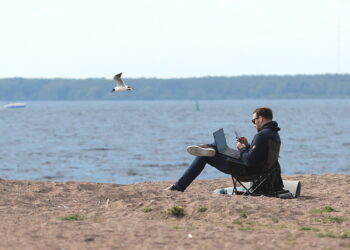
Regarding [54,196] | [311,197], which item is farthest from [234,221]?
[54,196]

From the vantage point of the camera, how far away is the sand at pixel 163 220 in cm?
802

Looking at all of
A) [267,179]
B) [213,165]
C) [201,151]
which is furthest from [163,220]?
[267,179]

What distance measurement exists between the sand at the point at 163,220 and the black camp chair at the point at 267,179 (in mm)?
330

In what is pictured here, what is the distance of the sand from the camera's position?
8.02m

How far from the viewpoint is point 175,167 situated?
37.5 metres

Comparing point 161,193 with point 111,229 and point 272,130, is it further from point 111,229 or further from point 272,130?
point 111,229

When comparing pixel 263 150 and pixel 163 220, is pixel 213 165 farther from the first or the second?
pixel 163 220

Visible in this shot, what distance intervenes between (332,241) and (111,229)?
2.26 m

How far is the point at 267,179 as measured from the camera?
11.2 m

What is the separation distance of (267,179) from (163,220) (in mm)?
2211

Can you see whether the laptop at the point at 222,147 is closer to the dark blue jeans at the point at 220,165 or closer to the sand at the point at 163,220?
the dark blue jeans at the point at 220,165

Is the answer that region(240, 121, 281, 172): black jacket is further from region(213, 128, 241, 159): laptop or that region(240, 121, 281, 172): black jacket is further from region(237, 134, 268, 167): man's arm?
region(213, 128, 241, 159): laptop

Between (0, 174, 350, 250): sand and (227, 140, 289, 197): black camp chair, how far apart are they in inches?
13.0

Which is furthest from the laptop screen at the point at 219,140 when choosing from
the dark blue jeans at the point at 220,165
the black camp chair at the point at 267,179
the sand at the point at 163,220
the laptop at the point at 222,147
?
the sand at the point at 163,220
